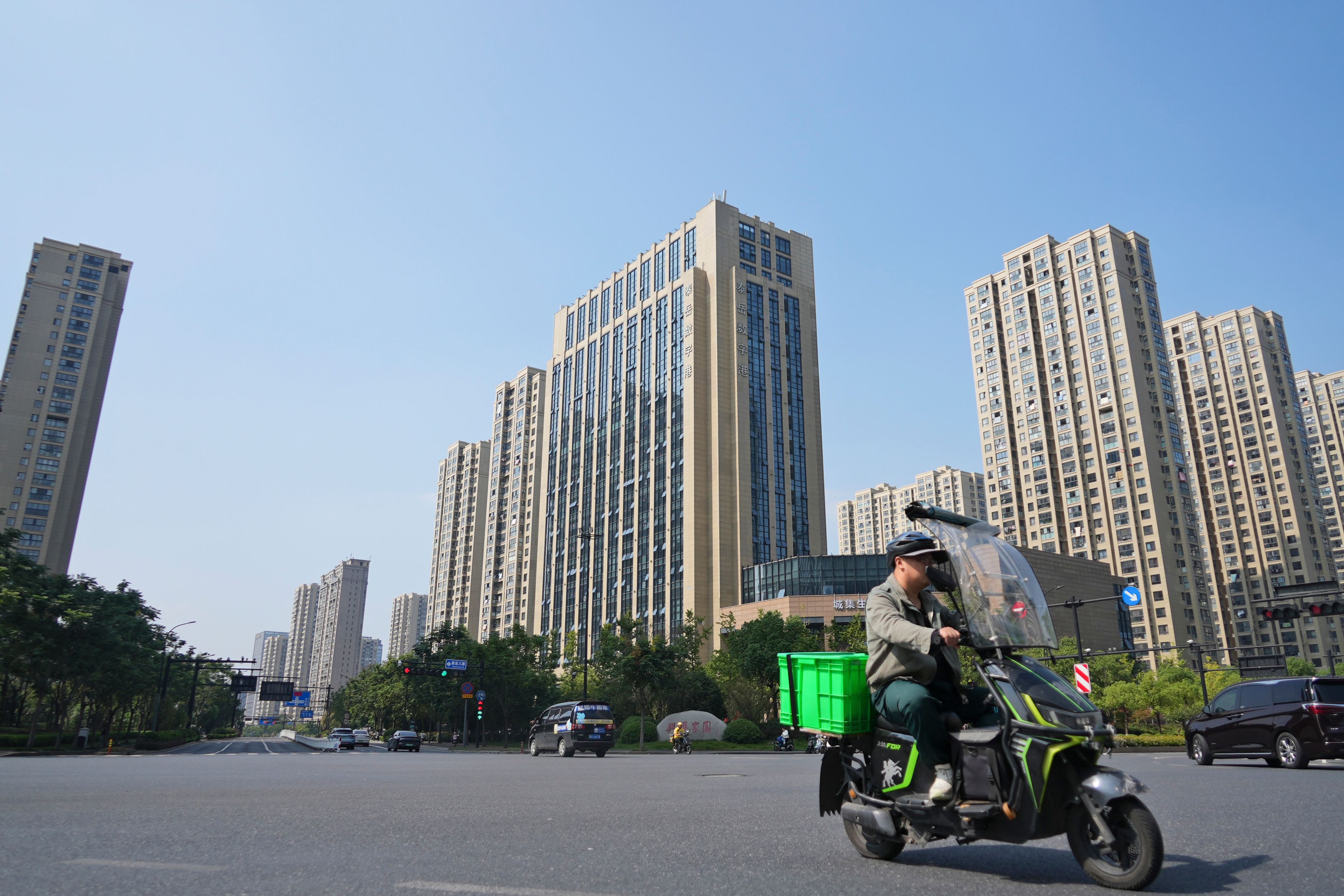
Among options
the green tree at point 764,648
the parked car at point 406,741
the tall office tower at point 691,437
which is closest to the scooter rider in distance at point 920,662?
the parked car at point 406,741

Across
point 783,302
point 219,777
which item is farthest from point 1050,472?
point 219,777

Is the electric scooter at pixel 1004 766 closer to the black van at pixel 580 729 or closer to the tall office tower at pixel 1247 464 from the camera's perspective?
the black van at pixel 580 729

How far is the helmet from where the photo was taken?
460 centimetres

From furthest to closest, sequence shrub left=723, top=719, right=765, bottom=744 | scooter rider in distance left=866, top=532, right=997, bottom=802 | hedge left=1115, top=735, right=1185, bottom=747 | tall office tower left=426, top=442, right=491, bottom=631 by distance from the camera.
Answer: tall office tower left=426, top=442, right=491, bottom=631
shrub left=723, top=719, right=765, bottom=744
hedge left=1115, top=735, right=1185, bottom=747
scooter rider in distance left=866, top=532, right=997, bottom=802

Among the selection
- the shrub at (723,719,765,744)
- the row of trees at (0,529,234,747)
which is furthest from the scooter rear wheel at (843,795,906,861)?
the shrub at (723,719,765,744)

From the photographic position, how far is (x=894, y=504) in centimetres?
16912

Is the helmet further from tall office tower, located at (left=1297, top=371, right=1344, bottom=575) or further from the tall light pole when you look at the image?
tall office tower, located at (left=1297, top=371, right=1344, bottom=575)

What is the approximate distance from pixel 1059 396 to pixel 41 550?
12813cm

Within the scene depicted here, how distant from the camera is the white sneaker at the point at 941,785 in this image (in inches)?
157

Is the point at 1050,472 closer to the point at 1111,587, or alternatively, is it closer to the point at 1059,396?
the point at 1059,396

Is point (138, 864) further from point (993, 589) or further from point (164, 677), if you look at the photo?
point (164, 677)

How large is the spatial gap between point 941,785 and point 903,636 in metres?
0.76

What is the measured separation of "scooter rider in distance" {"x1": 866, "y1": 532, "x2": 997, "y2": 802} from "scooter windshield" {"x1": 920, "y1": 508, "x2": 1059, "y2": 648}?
12 centimetres

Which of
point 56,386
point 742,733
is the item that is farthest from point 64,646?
point 56,386
